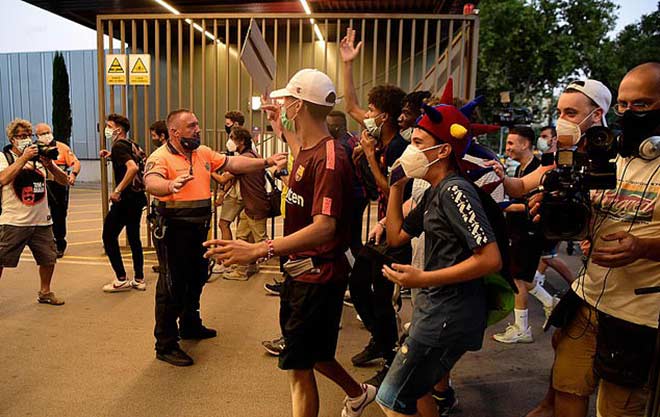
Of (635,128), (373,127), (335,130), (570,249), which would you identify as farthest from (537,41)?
(635,128)

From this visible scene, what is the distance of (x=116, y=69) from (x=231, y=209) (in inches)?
92.9

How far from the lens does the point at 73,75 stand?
18.4 metres

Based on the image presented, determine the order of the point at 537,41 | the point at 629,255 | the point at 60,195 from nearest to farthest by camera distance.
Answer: the point at 629,255, the point at 60,195, the point at 537,41

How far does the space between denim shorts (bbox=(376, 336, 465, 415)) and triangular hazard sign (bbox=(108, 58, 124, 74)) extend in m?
5.63

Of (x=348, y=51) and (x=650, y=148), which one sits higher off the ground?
(x=348, y=51)

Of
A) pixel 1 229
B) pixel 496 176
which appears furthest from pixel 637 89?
pixel 1 229

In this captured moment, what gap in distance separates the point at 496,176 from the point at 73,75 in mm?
19788

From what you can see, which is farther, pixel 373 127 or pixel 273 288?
pixel 273 288

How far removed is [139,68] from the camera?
6.06 metres

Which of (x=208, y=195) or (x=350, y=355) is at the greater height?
(x=208, y=195)

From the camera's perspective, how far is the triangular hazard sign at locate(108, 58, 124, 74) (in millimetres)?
6094

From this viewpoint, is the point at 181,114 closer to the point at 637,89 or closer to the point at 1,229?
the point at 1,229

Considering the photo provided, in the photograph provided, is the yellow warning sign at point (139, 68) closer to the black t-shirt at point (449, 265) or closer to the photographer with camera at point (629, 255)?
the black t-shirt at point (449, 265)

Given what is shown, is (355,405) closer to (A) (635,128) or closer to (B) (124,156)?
(A) (635,128)
